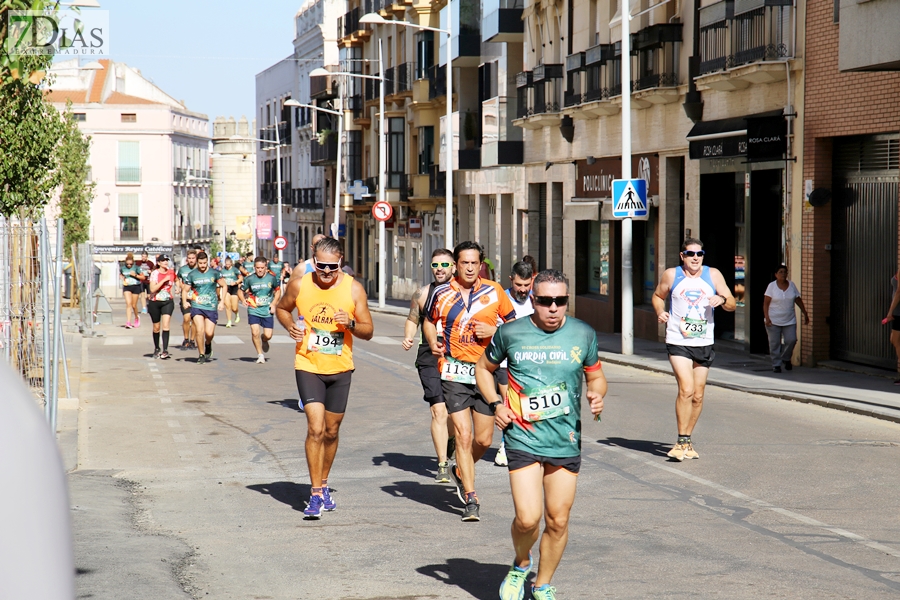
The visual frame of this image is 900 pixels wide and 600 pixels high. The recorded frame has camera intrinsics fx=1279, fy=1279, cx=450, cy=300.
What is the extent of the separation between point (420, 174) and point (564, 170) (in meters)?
17.9

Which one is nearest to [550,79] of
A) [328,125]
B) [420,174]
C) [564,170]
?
[564,170]

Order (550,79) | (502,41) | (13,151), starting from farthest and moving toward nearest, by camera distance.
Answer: (502,41) → (550,79) → (13,151)

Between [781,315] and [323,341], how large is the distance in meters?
13.3

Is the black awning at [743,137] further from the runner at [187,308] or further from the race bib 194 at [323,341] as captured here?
the race bib 194 at [323,341]

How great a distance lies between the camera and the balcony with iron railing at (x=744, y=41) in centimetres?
2156

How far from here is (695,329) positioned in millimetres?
11180

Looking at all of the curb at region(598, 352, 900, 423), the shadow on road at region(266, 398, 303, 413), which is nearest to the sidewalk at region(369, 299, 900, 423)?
the curb at region(598, 352, 900, 423)

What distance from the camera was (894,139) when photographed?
19.2 metres

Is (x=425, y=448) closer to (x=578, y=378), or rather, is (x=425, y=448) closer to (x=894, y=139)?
(x=578, y=378)

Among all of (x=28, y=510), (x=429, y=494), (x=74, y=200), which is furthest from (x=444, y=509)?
(x=74, y=200)

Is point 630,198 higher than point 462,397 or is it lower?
higher

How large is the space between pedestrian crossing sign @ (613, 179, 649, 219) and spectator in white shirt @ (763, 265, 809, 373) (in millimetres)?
3485

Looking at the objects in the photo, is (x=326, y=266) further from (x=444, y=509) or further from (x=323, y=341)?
(x=444, y=509)

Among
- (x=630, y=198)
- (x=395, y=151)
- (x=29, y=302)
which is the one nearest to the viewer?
(x=29, y=302)
